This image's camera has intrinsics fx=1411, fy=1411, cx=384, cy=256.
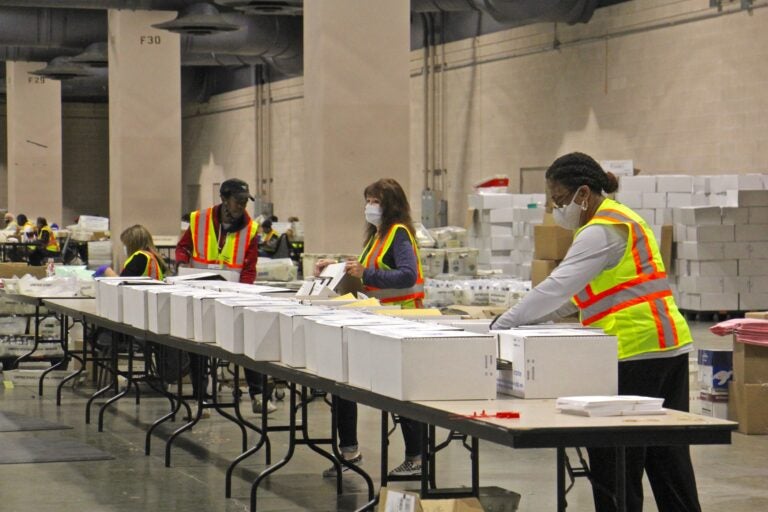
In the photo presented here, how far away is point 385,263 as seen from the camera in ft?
25.5

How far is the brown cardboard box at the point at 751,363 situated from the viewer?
9289 mm

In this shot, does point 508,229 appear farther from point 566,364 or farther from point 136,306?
point 566,364

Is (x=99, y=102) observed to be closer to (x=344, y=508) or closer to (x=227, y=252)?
(x=227, y=252)

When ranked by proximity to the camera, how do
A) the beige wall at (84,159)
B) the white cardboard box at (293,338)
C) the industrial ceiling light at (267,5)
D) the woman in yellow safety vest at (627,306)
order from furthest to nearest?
the beige wall at (84,159), the industrial ceiling light at (267,5), the white cardboard box at (293,338), the woman in yellow safety vest at (627,306)

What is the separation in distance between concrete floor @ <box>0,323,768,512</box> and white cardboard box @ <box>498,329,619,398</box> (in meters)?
2.21

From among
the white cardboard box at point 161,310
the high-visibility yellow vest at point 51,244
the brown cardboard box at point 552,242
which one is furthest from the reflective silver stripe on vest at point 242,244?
the high-visibility yellow vest at point 51,244

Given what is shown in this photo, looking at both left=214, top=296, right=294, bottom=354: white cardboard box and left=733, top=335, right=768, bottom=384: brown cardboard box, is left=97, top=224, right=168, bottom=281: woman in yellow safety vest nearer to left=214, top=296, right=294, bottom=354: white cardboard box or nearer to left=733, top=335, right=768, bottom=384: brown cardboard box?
left=214, top=296, right=294, bottom=354: white cardboard box

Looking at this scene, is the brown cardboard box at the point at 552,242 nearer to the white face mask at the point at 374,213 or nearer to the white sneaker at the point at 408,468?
the white face mask at the point at 374,213

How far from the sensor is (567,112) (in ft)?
71.3

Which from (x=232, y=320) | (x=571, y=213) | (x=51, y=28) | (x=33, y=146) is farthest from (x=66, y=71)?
(x=571, y=213)

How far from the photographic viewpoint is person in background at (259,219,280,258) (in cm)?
2120

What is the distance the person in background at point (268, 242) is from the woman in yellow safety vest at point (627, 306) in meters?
15.8

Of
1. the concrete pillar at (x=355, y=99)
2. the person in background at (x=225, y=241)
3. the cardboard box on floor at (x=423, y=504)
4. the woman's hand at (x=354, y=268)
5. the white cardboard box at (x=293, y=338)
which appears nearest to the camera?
the cardboard box on floor at (x=423, y=504)

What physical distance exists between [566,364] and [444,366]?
41cm
